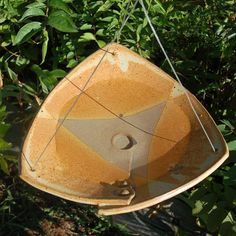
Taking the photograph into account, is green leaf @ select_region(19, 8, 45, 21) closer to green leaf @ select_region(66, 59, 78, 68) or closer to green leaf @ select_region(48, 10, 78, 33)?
green leaf @ select_region(48, 10, 78, 33)

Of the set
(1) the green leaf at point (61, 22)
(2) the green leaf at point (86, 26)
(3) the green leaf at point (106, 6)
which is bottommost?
(2) the green leaf at point (86, 26)

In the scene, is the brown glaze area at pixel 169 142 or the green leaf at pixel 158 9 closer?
the brown glaze area at pixel 169 142

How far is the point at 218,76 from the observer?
3.17 m

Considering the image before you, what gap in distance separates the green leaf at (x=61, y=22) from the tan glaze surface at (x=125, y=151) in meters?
0.38

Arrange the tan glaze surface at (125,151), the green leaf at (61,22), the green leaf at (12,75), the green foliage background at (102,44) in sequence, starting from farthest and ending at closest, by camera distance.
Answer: the green leaf at (12,75) < the green foliage background at (102,44) < the green leaf at (61,22) < the tan glaze surface at (125,151)

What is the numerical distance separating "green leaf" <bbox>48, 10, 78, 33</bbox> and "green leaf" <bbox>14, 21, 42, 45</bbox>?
15 cm

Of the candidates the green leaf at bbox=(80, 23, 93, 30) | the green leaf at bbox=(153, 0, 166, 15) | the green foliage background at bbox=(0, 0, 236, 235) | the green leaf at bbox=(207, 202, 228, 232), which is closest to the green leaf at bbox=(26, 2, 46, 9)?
the green foliage background at bbox=(0, 0, 236, 235)

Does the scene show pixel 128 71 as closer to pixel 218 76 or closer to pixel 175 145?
pixel 175 145

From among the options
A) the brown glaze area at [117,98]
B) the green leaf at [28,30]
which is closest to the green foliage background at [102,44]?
the green leaf at [28,30]

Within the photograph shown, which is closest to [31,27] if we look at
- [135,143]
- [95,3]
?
[95,3]

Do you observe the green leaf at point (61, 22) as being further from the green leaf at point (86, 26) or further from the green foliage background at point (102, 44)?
the green leaf at point (86, 26)

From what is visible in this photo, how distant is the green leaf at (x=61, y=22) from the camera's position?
2682 mm

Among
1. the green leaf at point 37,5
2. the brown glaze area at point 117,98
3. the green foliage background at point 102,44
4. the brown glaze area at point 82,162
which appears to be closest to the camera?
the brown glaze area at point 82,162

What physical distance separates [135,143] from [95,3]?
1017 millimetres
